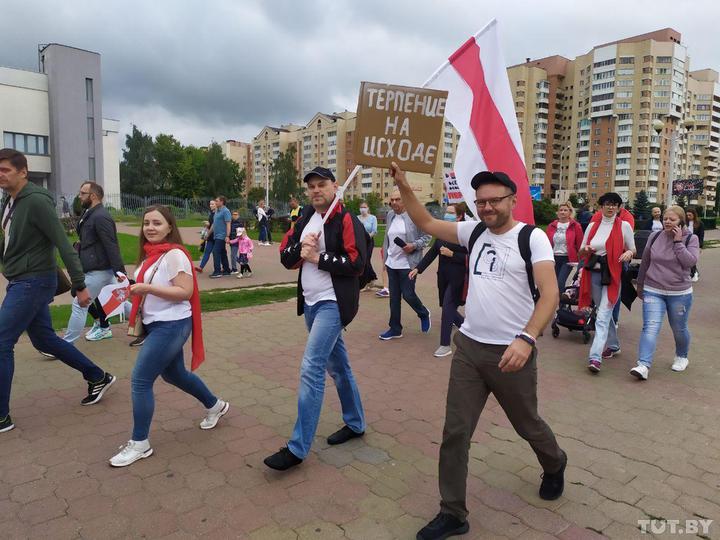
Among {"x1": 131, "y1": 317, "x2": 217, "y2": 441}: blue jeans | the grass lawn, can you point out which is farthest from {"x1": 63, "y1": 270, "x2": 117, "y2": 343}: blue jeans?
{"x1": 131, "y1": 317, "x2": 217, "y2": 441}: blue jeans

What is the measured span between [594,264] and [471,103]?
3.13 metres

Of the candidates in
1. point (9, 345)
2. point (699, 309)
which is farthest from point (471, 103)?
point (699, 309)

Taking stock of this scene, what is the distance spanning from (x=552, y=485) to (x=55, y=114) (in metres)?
54.0

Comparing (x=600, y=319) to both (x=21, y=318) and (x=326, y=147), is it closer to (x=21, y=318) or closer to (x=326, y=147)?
(x=21, y=318)

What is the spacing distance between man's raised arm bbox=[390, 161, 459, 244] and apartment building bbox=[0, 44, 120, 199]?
49823 millimetres

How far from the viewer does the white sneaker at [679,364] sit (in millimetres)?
5660

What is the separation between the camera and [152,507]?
3008 mm

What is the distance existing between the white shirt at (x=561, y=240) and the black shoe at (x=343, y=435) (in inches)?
220

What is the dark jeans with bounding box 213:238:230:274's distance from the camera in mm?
12156

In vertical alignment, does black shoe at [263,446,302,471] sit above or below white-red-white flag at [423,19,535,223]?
below

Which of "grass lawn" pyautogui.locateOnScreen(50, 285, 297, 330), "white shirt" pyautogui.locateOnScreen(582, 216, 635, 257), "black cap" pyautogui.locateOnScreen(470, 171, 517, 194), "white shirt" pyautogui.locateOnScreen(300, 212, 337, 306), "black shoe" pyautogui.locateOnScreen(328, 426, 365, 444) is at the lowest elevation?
"black shoe" pyautogui.locateOnScreen(328, 426, 365, 444)

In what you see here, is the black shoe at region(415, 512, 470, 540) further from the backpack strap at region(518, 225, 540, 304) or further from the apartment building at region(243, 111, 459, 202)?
the apartment building at region(243, 111, 459, 202)

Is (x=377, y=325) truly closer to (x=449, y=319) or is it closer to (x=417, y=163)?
(x=449, y=319)

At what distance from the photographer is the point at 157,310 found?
3.51 meters
